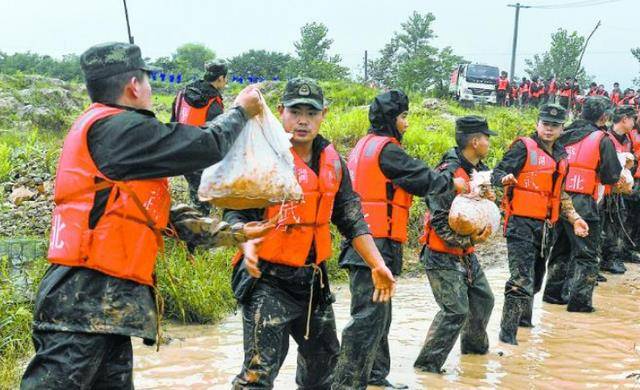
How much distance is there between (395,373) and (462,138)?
1849 mm

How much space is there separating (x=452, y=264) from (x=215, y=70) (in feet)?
12.1

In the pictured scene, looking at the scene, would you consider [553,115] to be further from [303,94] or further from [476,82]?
[476,82]

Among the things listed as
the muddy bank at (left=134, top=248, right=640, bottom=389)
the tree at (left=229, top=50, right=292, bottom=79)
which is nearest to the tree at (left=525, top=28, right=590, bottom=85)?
the tree at (left=229, top=50, right=292, bottom=79)

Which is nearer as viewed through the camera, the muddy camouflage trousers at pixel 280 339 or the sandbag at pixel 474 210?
the muddy camouflage trousers at pixel 280 339

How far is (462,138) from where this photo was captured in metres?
5.87

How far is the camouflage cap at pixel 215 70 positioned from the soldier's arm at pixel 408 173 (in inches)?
136

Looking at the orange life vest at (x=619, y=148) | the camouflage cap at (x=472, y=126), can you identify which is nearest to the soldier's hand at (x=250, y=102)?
the camouflage cap at (x=472, y=126)

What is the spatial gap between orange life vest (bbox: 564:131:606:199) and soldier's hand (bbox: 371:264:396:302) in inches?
178

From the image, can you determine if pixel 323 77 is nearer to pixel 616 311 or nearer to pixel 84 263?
pixel 616 311

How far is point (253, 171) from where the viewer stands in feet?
11.2

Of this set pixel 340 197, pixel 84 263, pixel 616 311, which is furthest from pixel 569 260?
pixel 84 263

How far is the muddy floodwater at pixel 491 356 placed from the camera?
566 centimetres

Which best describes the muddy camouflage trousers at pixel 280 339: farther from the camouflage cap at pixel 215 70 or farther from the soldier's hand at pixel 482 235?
the camouflage cap at pixel 215 70

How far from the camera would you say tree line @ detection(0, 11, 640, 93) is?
40.2 m
